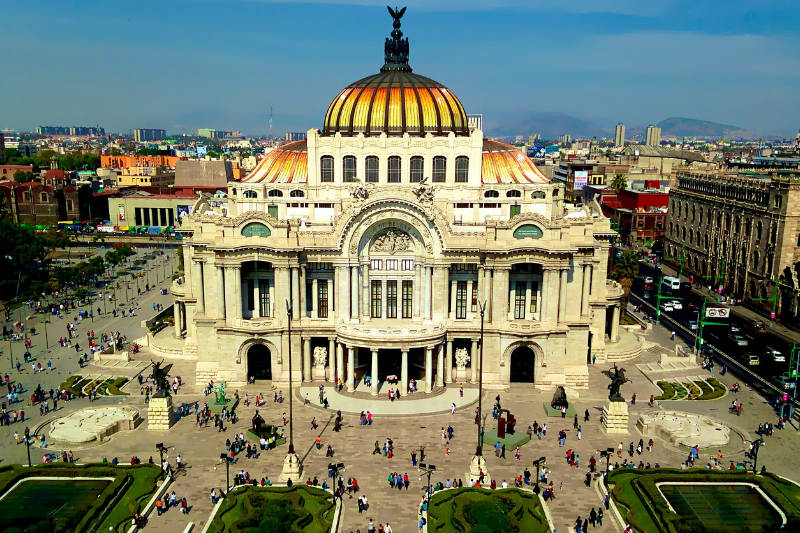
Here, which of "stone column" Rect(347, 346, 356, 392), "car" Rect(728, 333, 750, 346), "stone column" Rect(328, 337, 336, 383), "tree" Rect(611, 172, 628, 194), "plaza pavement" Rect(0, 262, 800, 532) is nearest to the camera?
"plaza pavement" Rect(0, 262, 800, 532)

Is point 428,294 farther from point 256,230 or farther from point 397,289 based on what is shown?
point 256,230

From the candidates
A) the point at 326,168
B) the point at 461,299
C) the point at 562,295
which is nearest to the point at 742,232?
the point at 562,295

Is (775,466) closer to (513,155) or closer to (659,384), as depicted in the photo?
(659,384)

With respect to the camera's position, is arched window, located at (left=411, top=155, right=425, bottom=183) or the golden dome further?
the golden dome

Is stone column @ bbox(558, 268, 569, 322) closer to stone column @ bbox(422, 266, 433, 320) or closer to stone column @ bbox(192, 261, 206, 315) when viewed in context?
stone column @ bbox(422, 266, 433, 320)

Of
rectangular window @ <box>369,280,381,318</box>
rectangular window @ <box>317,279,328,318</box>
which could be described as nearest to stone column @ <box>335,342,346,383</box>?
rectangular window @ <box>317,279,328,318</box>

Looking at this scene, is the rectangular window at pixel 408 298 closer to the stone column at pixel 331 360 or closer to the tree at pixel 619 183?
the stone column at pixel 331 360
